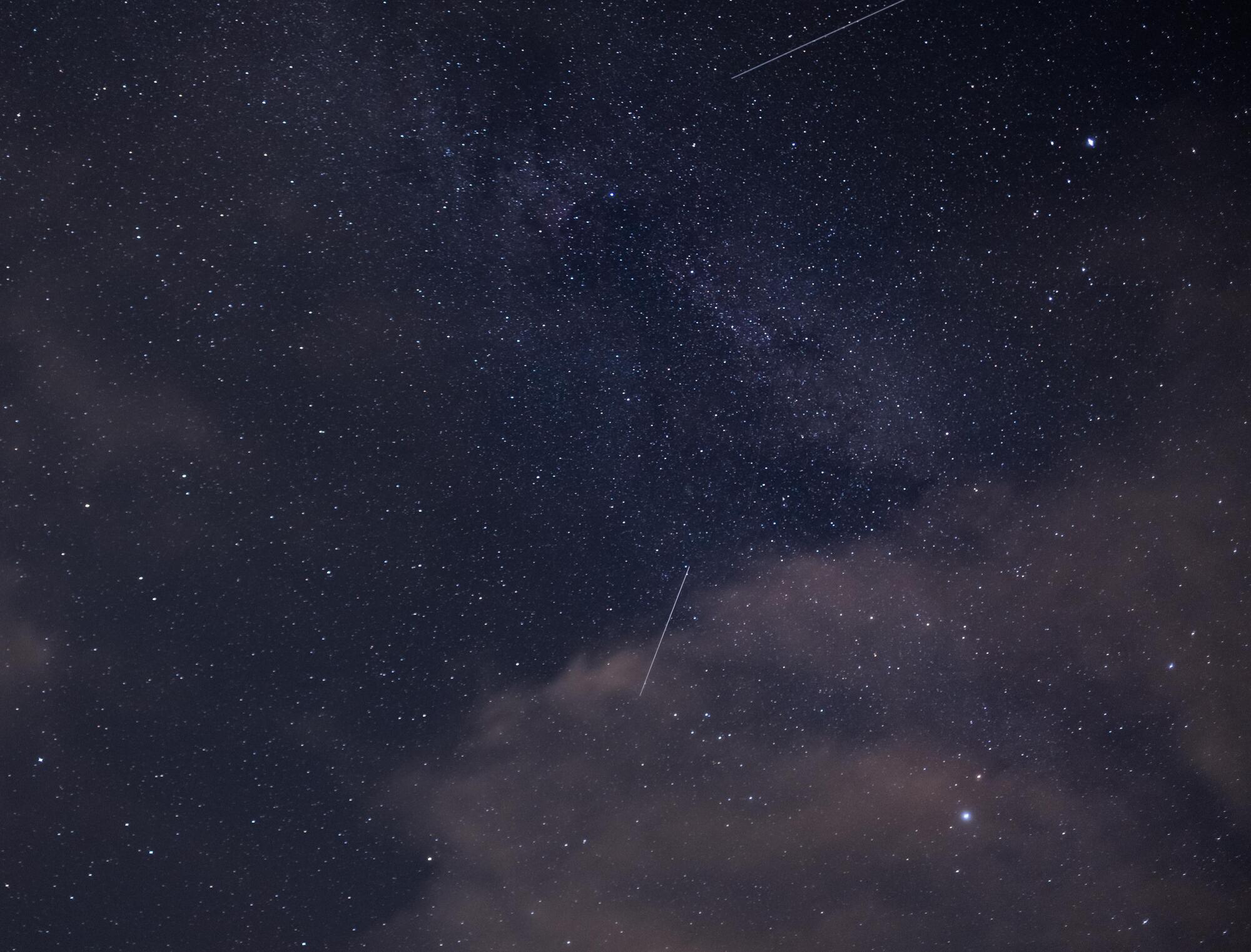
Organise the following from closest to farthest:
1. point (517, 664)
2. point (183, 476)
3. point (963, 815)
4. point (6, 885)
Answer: point (183, 476), point (6, 885), point (517, 664), point (963, 815)

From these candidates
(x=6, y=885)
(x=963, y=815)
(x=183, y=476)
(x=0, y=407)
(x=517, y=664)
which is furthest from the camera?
(x=963, y=815)

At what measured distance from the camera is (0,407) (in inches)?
273

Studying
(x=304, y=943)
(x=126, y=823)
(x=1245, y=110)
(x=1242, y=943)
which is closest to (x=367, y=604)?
(x=126, y=823)

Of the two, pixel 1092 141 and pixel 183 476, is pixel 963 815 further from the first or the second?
pixel 183 476

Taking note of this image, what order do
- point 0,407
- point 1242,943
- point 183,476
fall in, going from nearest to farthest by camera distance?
point 0,407
point 183,476
point 1242,943

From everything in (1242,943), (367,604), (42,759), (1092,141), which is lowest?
(1242,943)

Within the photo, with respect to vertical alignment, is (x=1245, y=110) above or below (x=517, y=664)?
above

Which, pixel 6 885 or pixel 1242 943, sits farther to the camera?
pixel 1242 943

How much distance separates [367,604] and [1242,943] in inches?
543

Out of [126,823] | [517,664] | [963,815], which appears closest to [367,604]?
[517,664]

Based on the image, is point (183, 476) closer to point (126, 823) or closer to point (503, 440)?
point (503, 440)

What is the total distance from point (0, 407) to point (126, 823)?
3.76 m

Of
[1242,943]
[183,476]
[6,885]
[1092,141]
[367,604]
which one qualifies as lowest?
[1242,943]

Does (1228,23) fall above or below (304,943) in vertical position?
above
